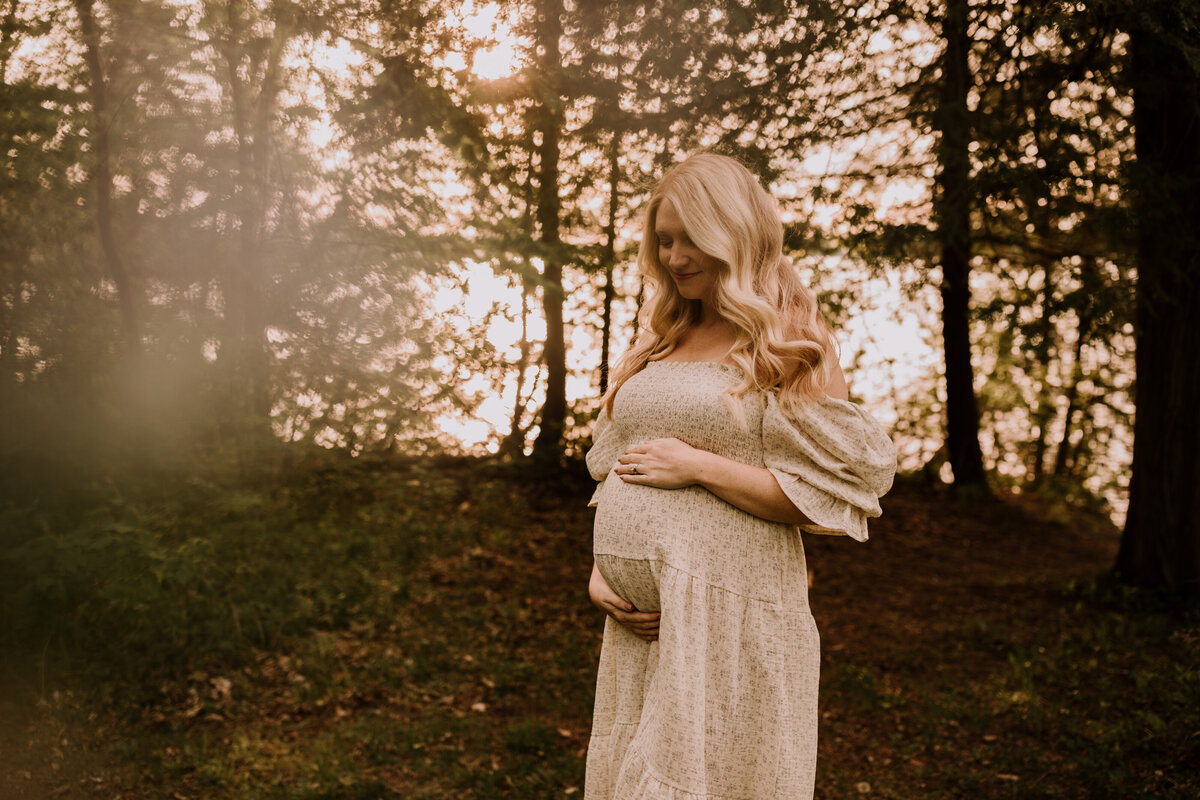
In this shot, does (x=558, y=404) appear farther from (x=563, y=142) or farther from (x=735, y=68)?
(x=735, y=68)

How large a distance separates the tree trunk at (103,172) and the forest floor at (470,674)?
120cm

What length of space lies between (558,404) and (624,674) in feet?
15.8

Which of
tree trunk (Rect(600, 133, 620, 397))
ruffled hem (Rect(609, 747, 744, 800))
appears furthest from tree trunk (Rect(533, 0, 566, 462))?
ruffled hem (Rect(609, 747, 744, 800))

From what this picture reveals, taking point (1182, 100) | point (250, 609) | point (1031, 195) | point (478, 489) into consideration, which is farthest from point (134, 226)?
point (1182, 100)

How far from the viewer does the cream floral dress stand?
2.17 metres

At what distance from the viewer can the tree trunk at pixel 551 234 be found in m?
3.95

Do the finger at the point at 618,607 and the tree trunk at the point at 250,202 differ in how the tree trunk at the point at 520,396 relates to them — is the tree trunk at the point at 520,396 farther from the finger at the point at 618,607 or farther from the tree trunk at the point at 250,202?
the finger at the point at 618,607

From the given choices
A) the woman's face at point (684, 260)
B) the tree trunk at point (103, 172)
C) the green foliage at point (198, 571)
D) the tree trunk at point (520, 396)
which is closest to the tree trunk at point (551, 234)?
the tree trunk at point (520, 396)

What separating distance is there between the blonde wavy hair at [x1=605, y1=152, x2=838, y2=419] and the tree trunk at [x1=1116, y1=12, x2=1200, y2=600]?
133 inches

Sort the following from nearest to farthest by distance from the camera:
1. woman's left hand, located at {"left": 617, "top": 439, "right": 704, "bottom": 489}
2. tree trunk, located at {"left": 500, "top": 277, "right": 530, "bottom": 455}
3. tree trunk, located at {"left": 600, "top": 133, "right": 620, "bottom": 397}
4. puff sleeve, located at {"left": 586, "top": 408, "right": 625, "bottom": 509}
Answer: woman's left hand, located at {"left": 617, "top": 439, "right": 704, "bottom": 489}
puff sleeve, located at {"left": 586, "top": 408, "right": 625, "bottom": 509}
tree trunk, located at {"left": 600, "top": 133, "right": 620, "bottom": 397}
tree trunk, located at {"left": 500, "top": 277, "right": 530, "bottom": 455}

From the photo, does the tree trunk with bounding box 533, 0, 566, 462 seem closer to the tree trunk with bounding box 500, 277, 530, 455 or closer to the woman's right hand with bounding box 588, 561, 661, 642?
the tree trunk with bounding box 500, 277, 530, 455

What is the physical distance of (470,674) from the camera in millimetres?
5410

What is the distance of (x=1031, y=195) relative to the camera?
13.6 feet

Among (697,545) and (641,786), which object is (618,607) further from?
(641,786)
